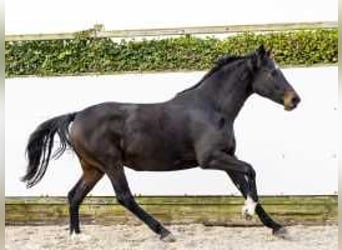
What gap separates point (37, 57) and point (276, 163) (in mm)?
2392

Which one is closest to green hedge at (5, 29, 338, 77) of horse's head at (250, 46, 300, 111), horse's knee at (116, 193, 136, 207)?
horse's head at (250, 46, 300, 111)

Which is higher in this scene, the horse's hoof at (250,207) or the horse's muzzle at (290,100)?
the horse's muzzle at (290,100)

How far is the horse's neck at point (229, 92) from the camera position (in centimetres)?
489

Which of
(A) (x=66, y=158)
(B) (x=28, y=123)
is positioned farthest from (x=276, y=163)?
(B) (x=28, y=123)

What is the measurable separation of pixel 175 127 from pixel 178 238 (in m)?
0.93

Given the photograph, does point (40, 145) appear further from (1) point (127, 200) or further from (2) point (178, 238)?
(2) point (178, 238)

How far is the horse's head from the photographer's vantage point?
472cm

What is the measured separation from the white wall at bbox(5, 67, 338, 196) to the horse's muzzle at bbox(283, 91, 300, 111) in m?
0.95

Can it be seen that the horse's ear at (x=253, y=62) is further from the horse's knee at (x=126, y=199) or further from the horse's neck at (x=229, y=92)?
the horse's knee at (x=126, y=199)

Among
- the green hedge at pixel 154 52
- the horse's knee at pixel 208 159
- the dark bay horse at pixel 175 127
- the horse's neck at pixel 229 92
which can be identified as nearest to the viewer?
the horse's knee at pixel 208 159

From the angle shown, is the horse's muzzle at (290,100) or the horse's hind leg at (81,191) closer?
the horse's muzzle at (290,100)

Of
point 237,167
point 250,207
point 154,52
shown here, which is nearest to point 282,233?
point 250,207

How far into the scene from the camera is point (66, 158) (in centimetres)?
589

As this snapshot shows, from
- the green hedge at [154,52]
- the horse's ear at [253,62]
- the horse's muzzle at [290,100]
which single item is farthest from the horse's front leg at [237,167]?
the green hedge at [154,52]
